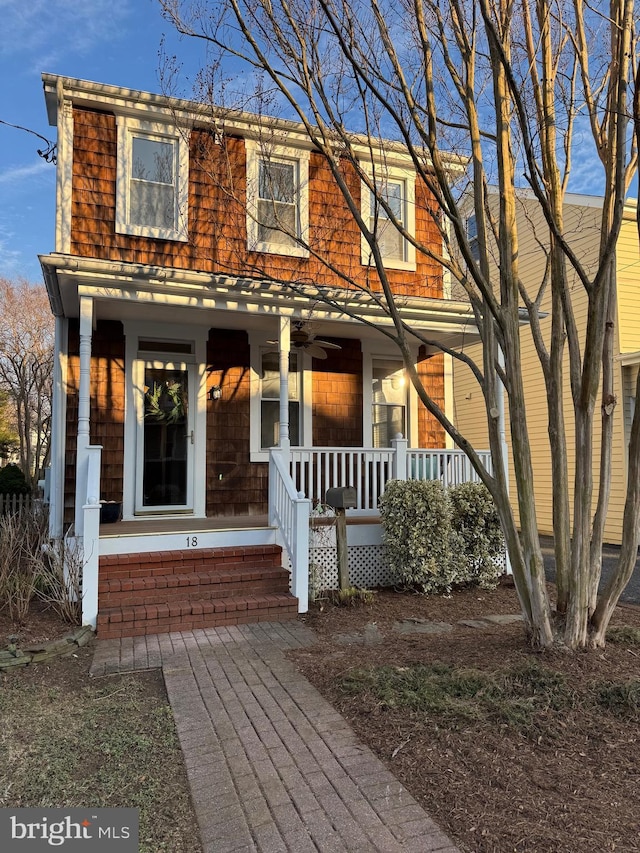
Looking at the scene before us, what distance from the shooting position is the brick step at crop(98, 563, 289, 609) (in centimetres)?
533

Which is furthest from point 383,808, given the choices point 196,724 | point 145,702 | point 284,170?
point 284,170

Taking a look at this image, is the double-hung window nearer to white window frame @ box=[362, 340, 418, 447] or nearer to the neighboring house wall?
white window frame @ box=[362, 340, 418, 447]

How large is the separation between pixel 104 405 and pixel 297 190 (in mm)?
4052

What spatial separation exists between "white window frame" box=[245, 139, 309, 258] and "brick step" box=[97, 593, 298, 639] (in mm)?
4770

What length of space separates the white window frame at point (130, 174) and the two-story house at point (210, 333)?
0.7 inches

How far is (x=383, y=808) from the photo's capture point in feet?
7.92

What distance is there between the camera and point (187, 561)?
5891mm

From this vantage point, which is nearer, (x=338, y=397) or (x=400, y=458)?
(x=400, y=458)

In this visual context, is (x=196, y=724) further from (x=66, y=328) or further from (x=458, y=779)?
(x=66, y=328)

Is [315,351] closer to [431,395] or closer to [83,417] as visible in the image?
[431,395]

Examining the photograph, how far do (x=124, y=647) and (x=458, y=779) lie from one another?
3.04 meters

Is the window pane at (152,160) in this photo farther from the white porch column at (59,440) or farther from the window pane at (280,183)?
the white porch column at (59,440)

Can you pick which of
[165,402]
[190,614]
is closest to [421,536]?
[190,614]

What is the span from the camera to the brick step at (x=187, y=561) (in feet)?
18.4
